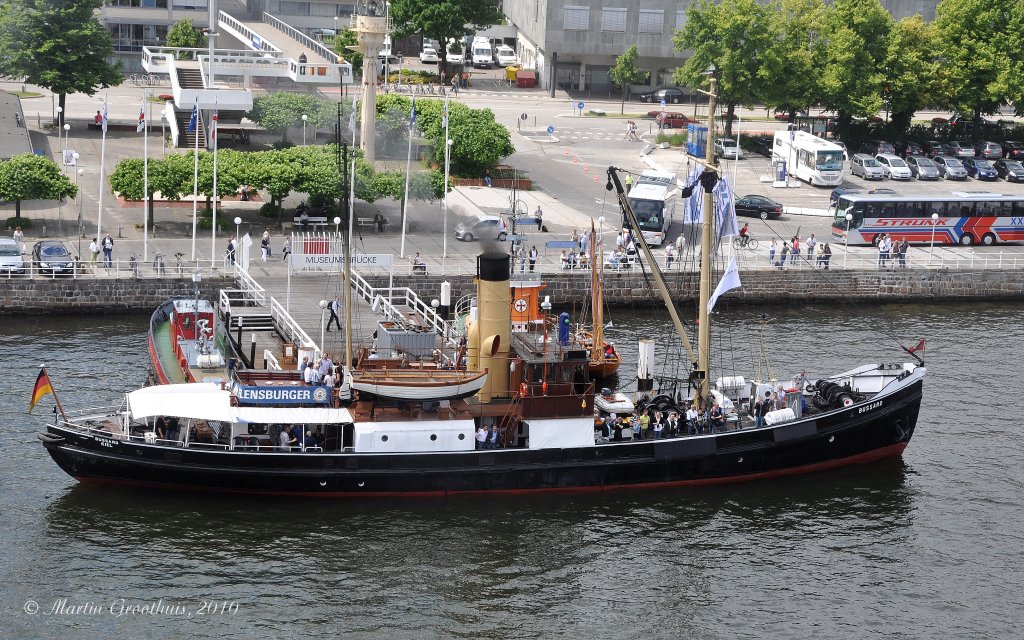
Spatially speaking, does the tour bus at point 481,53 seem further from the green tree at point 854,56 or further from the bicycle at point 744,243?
the bicycle at point 744,243

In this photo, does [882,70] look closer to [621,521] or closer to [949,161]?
[949,161]

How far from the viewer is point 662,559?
43.3 metres

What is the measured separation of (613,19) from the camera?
116250 millimetres

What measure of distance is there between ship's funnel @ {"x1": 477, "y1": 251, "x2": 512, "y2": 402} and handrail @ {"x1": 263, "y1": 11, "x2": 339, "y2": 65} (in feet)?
181

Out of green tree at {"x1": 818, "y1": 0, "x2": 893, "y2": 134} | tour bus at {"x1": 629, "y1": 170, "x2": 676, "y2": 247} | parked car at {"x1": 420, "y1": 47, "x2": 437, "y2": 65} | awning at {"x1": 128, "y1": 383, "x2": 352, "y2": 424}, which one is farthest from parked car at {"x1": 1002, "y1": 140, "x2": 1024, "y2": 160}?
awning at {"x1": 128, "y1": 383, "x2": 352, "y2": 424}

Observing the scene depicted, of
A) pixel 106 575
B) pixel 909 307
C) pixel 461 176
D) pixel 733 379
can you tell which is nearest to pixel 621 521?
pixel 733 379

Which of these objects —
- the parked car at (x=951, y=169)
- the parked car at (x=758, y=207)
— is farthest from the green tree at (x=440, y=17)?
the parked car at (x=758, y=207)

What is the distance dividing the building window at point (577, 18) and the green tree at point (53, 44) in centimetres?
3763

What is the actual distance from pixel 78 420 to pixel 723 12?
63.0 meters

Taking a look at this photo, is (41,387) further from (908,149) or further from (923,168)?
(908,149)

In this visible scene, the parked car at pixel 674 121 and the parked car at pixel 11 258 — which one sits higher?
the parked car at pixel 674 121

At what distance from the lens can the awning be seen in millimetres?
44688

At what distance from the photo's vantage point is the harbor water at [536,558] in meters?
39.2

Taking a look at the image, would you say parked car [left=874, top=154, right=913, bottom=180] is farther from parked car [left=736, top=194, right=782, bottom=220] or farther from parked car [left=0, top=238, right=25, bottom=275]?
parked car [left=0, top=238, right=25, bottom=275]
